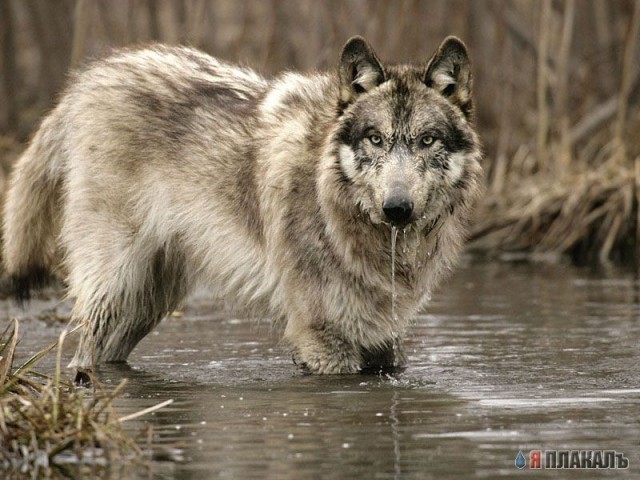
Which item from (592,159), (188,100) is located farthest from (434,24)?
(188,100)

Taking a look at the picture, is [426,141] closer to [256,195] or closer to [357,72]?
[357,72]

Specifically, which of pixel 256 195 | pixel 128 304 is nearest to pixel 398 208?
pixel 256 195

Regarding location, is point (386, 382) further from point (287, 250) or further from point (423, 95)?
point (423, 95)

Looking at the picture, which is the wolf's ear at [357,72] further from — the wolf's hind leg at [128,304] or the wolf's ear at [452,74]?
the wolf's hind leg at [128,304]

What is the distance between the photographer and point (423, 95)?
269 inches

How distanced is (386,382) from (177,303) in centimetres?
177

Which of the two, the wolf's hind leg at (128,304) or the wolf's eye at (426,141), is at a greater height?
the wolf's eye at (426,141)

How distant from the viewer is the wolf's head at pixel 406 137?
6566mm

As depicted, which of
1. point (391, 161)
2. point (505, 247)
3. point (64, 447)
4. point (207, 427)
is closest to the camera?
point (64, 447)

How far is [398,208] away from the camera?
643 centimetres

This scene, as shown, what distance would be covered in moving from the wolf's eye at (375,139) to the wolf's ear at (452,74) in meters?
0.47

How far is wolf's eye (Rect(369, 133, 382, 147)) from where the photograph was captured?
668 cm

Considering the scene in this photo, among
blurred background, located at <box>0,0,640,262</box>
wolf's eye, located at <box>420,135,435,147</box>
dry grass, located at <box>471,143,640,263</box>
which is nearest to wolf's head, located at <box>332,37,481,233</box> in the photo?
wolf's eye, located at <box>420,135,435,147</box>

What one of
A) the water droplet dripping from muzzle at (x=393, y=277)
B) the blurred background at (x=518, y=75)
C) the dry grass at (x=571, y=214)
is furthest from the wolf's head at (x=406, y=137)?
the dry grass at (x=571, y=214)
